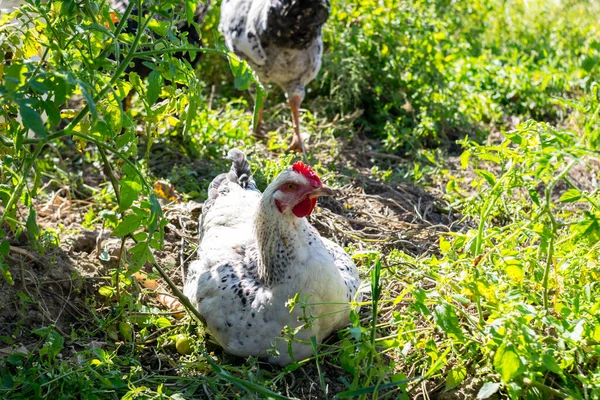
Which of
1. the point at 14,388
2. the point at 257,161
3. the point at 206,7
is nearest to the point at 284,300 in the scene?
the point at 14,388

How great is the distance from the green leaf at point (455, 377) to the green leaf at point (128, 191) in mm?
1472

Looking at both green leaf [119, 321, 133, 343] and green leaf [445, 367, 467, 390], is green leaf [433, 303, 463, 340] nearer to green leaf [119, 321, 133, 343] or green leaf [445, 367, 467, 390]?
green leaf [445, 367, 467, 390]

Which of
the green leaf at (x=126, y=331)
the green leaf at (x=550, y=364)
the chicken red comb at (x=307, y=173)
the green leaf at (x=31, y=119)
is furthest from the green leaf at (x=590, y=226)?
the green leaf at (x=126, y=331)

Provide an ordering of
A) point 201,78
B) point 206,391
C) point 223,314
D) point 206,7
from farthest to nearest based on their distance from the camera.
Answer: point 201,78
point 206,7
point 223,314
point 206,391

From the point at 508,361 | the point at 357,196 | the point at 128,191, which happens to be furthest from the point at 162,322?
the point at 357,196

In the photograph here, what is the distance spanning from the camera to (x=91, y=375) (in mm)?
3230

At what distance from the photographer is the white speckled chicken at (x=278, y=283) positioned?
11.3 ft

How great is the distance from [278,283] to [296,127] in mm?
2622

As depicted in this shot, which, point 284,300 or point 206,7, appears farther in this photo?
point 206,7

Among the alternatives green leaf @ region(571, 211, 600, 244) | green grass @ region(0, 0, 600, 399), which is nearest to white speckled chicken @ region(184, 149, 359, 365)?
green grass @ region(0, 0, 600, 399)

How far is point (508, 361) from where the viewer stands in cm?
261

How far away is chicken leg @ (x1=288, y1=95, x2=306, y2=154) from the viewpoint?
5914 millimetres

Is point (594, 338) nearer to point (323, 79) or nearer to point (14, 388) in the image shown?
point (14, 388)

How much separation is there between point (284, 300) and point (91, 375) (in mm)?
914
